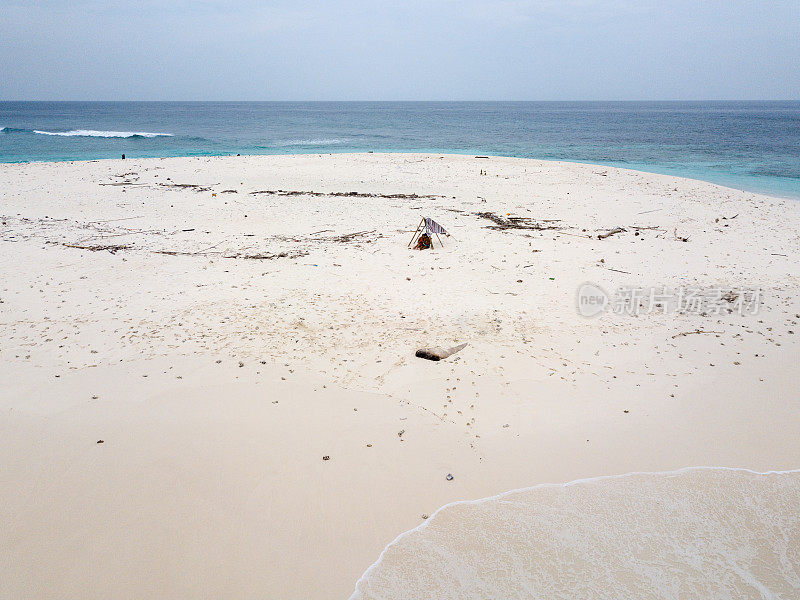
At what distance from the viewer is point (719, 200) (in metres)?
16.1

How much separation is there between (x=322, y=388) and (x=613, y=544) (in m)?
3.32

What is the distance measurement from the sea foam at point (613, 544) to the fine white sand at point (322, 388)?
8.0 inches

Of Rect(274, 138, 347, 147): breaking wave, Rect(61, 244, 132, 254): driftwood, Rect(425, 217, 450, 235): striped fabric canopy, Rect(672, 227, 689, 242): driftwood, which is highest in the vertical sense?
Rect(274, 138, 347, 147): breaking wave

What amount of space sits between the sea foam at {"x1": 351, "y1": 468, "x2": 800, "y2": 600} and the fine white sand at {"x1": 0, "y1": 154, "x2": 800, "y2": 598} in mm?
204

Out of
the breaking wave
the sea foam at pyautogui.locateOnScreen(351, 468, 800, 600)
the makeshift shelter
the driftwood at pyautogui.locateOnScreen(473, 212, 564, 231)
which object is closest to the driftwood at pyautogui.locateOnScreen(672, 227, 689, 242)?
the driftwood at pyautogui.locateOnScreen(473, 212, 564, 231)

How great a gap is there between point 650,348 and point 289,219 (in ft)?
30.6

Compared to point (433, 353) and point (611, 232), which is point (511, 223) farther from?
point (433, 353)

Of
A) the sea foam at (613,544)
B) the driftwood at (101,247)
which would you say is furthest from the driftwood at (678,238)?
the driftwood at (101,247)

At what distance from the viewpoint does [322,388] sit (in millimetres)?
5559

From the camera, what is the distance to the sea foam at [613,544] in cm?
343

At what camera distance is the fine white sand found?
3.82 m

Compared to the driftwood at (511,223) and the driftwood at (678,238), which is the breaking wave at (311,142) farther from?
the driftwood at (678,238)

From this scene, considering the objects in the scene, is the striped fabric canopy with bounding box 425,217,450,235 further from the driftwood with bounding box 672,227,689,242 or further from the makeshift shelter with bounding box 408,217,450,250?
the driftwood with bounding box 672,227,689,242

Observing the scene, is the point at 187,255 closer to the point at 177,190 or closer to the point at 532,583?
the point at 177,190
